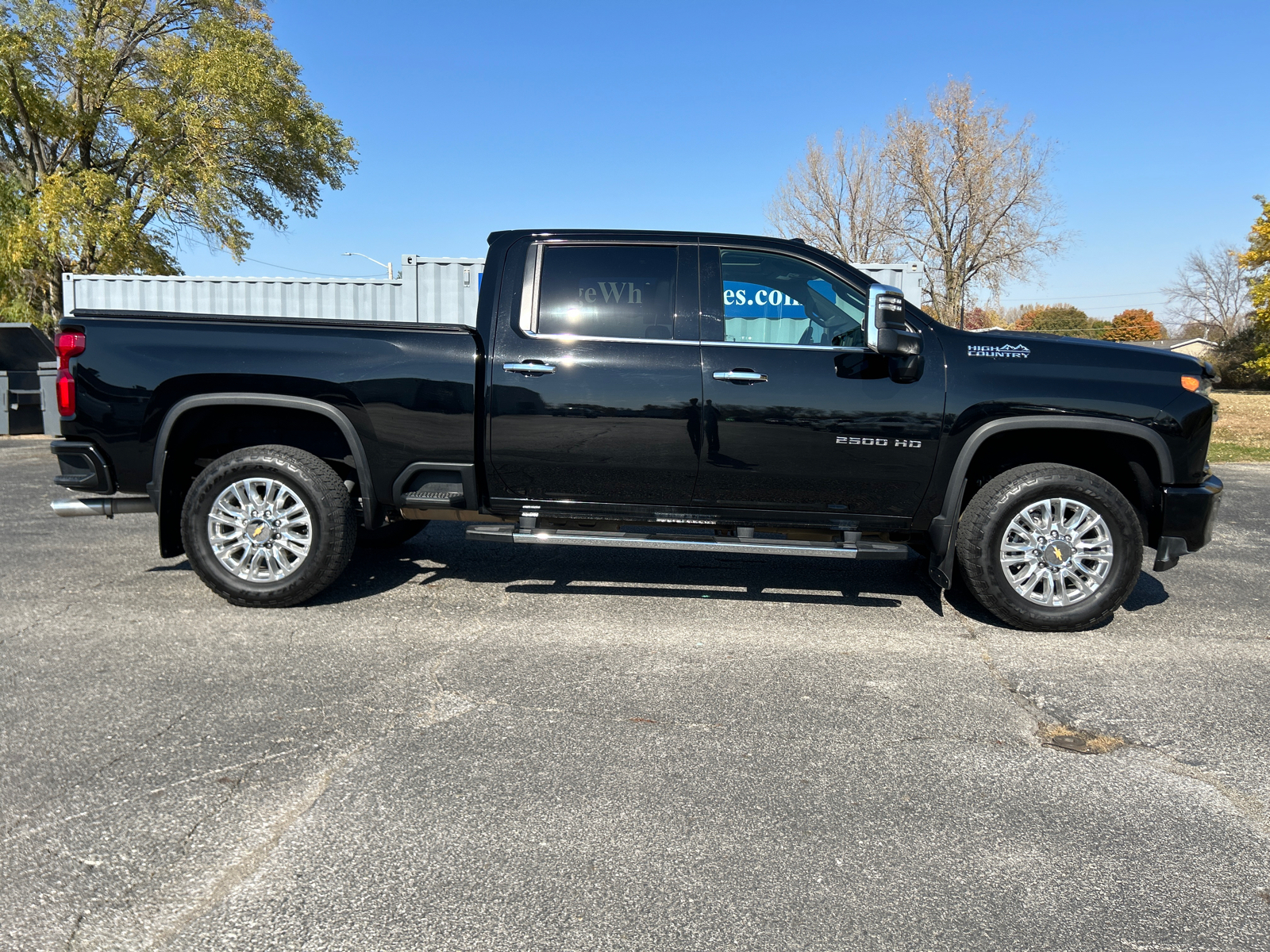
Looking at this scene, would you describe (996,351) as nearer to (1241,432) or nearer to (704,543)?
(704,543)

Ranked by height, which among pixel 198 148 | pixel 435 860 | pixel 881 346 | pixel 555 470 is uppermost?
pixel 198 148

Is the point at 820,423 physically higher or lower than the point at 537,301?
lower

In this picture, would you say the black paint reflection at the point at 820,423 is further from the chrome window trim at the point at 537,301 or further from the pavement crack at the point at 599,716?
the pavement crack at the point at 599,716

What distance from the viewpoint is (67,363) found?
4.81 meters

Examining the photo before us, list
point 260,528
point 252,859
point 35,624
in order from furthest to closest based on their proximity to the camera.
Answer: point 260,528 < point 35,624 < point 252,859

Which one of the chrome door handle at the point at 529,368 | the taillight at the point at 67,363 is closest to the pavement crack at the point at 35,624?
the taillight at the point at 67,363

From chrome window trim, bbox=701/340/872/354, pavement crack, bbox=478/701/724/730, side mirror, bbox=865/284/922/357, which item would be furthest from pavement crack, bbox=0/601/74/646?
side mirror, bbox=865/284/922/357

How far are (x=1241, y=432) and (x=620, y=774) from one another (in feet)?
65.0

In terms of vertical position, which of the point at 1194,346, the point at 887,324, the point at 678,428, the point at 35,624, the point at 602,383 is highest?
the point at 1194,346

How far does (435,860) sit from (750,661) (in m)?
2.04

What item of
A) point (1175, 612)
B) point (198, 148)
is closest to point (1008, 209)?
point (198, 148)

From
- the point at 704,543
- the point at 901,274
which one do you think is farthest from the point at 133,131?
the point at 704,543

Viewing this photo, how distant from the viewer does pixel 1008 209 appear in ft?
122

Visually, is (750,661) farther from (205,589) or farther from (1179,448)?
(205,589)
